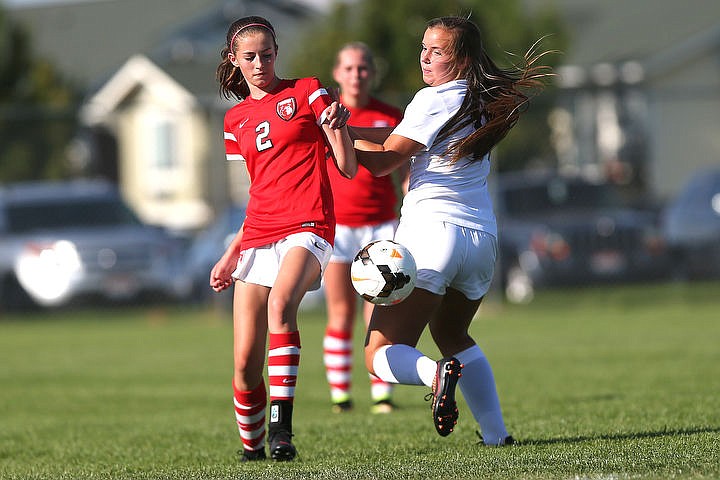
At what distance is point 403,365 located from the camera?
235 inches

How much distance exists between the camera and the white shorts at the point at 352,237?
8953 millimetres

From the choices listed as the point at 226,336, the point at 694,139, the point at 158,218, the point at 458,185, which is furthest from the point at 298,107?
the point at 158,218

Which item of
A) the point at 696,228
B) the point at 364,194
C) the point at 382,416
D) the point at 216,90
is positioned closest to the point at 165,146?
the point at 216,90

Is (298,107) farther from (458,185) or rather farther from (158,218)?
(158,218)

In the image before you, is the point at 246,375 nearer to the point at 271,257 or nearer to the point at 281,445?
the point at 281,445

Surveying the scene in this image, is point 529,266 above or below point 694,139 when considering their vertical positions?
below

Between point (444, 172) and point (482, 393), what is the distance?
3.85 ft

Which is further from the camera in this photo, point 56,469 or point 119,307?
point 119,307

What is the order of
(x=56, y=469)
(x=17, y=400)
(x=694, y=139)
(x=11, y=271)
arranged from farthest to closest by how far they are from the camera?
(x=694, y=139)
(x=11, y=271)
(x=17, y=400)
(x=56, y=469)

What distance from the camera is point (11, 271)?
62.0 feet

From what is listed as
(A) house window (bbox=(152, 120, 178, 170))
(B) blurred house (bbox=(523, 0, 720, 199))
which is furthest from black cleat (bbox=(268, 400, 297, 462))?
(A) house window (bbox=(152, 120, 178, 170))

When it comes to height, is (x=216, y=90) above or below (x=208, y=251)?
above

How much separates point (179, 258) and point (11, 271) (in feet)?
7.84

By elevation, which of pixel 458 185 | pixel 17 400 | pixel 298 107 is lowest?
pixel 17 400
